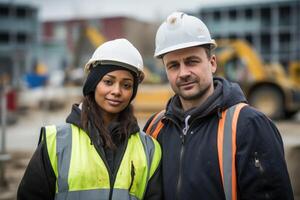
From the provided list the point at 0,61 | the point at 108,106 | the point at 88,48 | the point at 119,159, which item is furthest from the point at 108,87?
the point at 0,61

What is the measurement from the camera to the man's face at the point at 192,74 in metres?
2.87

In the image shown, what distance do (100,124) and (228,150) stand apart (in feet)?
2.51

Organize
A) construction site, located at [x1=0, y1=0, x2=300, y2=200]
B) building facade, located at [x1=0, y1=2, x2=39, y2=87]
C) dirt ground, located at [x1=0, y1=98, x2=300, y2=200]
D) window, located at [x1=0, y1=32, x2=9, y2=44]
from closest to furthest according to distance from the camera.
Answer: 1. dirt ground, located at [x1=0, y1=98, x2=300, y2=200]
2. construction site, located at [x1=0, y1=0, x2=300, y2=200]
3. building facade, located at [x1=0, y1=2, x2=39, y2=87]
4. window, located at [x1=0, y1=32, x2=9, y2=44]

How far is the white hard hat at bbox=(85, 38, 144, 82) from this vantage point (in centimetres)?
283

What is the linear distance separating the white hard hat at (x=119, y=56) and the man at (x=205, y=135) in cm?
19

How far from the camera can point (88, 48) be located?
89.4 feet

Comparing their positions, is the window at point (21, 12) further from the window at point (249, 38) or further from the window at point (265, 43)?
the window at point (265, 43)

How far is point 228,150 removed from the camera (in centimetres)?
262

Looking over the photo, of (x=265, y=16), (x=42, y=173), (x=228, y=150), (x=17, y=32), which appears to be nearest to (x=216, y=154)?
(x=228, y=150)

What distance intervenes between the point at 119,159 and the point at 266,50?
191 ft

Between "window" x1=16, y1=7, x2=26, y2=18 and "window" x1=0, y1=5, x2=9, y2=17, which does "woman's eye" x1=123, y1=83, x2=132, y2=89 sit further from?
"window" x1=16, y1=7, x2=26, y2=18

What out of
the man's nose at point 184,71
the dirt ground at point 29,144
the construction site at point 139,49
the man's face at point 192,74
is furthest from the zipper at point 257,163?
the construction site at point 139,49

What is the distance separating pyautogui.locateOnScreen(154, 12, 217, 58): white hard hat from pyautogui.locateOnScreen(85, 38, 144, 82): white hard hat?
18 cm

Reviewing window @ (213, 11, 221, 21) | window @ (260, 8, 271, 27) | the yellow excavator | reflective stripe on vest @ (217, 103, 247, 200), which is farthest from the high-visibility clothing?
window @ (213, 11, 221, 21)
